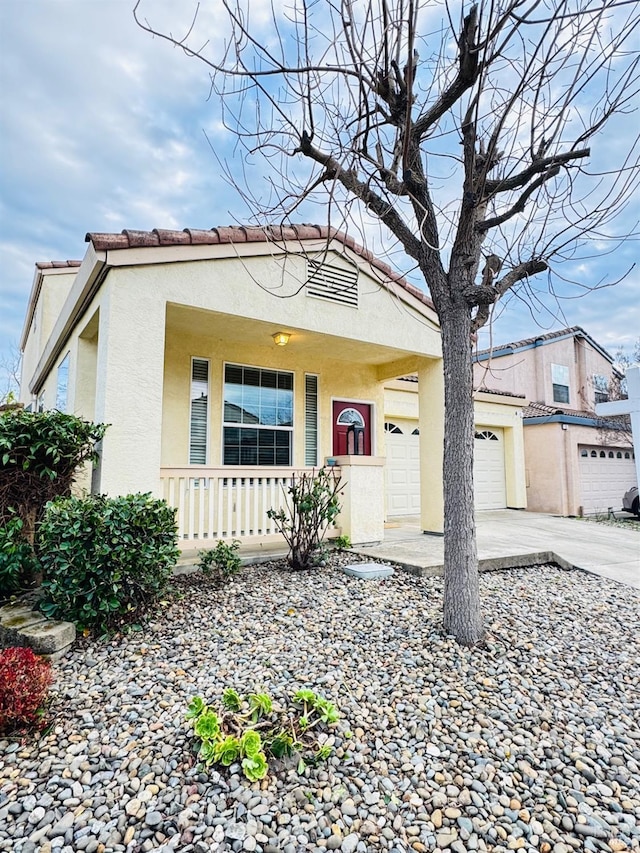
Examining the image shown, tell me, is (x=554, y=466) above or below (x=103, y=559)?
above

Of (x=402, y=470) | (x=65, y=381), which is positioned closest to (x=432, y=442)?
(x=402, y=470)

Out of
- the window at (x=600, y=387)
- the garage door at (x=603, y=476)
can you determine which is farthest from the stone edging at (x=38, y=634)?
the window at (x=600, y=387)

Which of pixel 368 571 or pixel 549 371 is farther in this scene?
pixel 549 371

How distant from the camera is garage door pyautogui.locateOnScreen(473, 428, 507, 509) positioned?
12695mm

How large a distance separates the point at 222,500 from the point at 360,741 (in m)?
4.21

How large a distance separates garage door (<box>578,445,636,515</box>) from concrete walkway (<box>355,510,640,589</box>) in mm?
3565

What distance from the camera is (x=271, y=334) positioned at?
23.7ft

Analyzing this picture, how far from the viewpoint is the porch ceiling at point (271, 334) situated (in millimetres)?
6285

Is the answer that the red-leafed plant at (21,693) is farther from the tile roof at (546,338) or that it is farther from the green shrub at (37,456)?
the tile roof at (546,338)

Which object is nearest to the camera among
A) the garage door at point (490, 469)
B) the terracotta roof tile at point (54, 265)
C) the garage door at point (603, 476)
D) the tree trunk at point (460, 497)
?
the tree trunk at point (460, 497)

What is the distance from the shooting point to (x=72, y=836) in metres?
1.94

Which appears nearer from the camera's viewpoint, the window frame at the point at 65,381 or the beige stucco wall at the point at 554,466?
the window frame at the point at 65,381

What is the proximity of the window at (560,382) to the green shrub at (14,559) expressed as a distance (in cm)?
1883

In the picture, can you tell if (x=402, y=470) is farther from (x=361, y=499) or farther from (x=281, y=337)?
(x=281, y=337)
